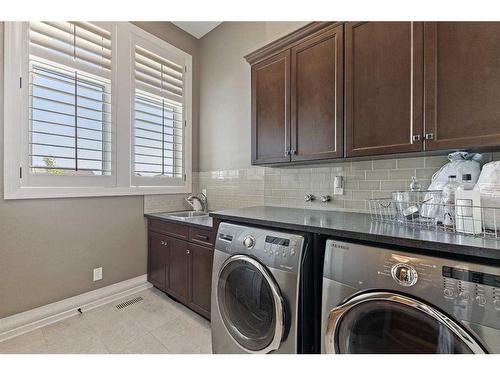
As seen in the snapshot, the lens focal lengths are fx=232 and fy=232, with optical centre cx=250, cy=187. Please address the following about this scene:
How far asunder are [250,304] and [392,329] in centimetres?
77

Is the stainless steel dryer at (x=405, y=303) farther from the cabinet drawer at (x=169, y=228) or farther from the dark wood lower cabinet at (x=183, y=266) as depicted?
the cabinet drawer at (x=169, y=228)

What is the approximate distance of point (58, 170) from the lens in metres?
2.01

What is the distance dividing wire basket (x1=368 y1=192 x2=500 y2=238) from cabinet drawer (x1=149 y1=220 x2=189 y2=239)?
1.56 meters

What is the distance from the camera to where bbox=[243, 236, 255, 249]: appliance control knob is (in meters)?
1.40

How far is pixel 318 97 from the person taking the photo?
1.66 m

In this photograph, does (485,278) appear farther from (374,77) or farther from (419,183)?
(374,77)

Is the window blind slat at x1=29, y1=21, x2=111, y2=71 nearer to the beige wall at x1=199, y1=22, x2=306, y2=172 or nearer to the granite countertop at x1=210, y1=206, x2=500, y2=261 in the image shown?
the beige wall at x1=199, y1=22, x2=306, y2=172

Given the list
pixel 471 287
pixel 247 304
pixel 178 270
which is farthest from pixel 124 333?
pixel 471 287

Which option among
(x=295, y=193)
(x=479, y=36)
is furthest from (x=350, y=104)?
(x=295, y=193)

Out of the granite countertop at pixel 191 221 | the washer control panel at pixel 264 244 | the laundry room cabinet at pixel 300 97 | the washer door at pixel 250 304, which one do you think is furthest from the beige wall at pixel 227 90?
the washer door at pixel 250 304

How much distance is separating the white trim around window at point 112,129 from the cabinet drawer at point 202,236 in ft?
3.04

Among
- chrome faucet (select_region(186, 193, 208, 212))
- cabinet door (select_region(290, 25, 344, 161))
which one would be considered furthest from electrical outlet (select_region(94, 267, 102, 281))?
cabinet door (select_region(290, 25, 344, 161))

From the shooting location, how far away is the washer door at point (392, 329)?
2.68ft

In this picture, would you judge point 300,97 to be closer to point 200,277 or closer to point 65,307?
point 200,277
